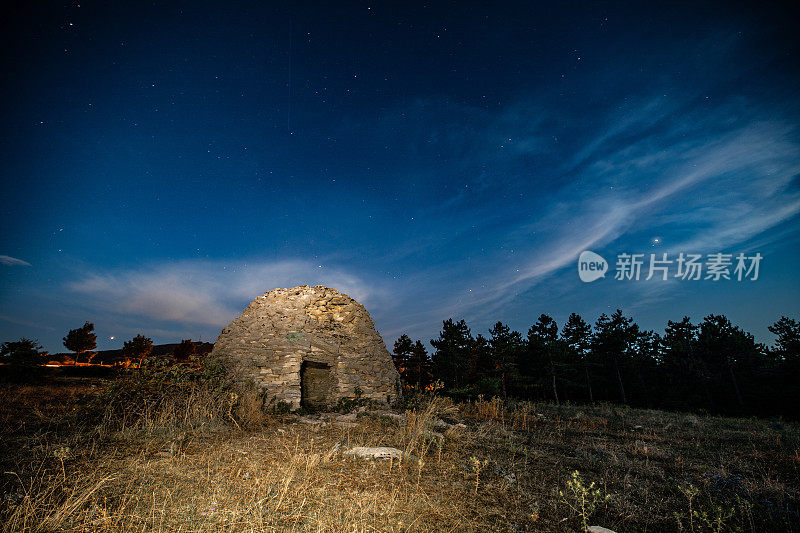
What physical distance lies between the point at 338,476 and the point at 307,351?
21.6ft

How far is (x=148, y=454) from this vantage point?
193 inches

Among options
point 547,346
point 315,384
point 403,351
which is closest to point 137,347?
point 403,351

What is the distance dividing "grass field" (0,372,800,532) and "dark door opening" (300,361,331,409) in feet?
7.13

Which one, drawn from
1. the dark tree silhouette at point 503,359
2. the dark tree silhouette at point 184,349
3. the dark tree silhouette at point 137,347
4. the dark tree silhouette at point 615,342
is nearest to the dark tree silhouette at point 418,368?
the dark tree silhouette at point 503,359

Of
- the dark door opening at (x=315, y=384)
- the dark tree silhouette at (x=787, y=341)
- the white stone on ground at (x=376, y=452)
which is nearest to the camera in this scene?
the white stone on ground at (x=376, y=452)

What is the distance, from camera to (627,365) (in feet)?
102

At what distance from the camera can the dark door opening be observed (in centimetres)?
1038

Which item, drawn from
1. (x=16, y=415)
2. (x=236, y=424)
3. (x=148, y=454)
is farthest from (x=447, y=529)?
(x=16, y=415)

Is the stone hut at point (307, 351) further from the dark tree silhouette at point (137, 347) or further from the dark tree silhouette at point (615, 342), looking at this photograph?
the dark tree silhouette at point (137, 347)

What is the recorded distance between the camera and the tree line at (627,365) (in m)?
25.6

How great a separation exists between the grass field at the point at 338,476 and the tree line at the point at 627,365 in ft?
50.3

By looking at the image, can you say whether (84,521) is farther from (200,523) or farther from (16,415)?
(16,415)

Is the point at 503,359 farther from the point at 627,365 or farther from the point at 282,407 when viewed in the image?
the point at 282,407

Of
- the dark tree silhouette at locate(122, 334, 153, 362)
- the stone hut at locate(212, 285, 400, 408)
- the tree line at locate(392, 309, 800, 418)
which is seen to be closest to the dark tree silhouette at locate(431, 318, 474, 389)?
the tree line at locate(392, 309, 800, 418)
